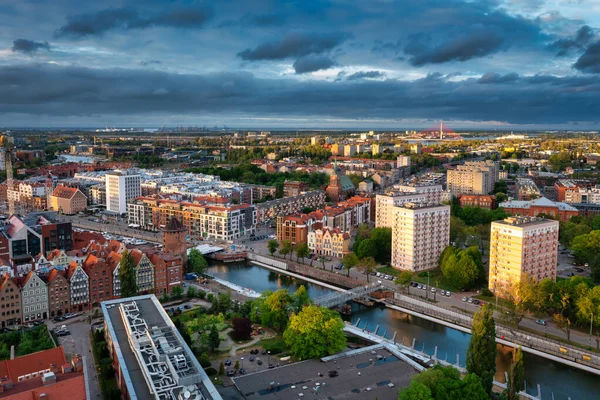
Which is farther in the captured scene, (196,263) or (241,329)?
(196,263)

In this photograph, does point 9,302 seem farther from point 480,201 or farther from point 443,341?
point 480,201

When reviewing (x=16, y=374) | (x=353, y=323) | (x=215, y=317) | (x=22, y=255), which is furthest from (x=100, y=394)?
→ (x=22, y=255)

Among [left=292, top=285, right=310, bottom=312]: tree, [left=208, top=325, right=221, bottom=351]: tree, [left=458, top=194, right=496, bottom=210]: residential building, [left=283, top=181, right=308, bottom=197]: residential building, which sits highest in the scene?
[left=283, top=181, right=308, bottom=197]: residential building

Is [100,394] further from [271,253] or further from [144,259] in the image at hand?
[271,253]

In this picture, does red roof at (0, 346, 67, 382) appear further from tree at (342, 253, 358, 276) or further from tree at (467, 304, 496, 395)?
tree at (342, 253, 358, 276)

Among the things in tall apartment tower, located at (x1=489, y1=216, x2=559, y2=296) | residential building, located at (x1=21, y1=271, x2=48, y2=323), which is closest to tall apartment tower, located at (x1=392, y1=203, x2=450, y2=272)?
tall apartment tower, located at (x1=489, y1=216, x2=559, y2=296)

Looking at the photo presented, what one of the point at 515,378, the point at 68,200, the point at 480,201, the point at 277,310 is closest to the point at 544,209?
the point at 480,201

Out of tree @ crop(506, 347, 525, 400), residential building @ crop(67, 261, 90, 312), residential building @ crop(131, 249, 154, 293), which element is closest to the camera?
tree @ crop(506, 347, 525, 400)
